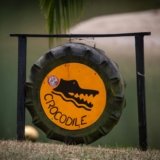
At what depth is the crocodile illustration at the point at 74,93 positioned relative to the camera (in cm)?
415

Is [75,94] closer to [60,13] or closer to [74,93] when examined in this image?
[74,93]

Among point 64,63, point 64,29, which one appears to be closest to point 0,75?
point 64,29

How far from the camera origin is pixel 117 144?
594cm

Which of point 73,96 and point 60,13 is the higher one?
point 60,13

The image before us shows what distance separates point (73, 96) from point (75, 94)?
0.03m

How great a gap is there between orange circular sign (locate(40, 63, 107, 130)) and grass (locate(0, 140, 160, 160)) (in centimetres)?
55

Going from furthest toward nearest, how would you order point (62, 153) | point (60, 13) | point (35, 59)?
1. point (35, 59)
2. point (60, 13)
3. point (62, 153)

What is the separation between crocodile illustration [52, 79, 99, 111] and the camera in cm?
415

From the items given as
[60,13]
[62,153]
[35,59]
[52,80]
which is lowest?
[62,153]

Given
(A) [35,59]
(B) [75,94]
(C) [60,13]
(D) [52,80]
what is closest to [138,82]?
(B) [75,94]

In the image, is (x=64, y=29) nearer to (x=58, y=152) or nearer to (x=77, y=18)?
(x=77, y=18)

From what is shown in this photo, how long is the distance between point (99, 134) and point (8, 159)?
96 centimetres

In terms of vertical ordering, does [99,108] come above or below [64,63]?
below

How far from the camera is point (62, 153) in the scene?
4.73 metres
